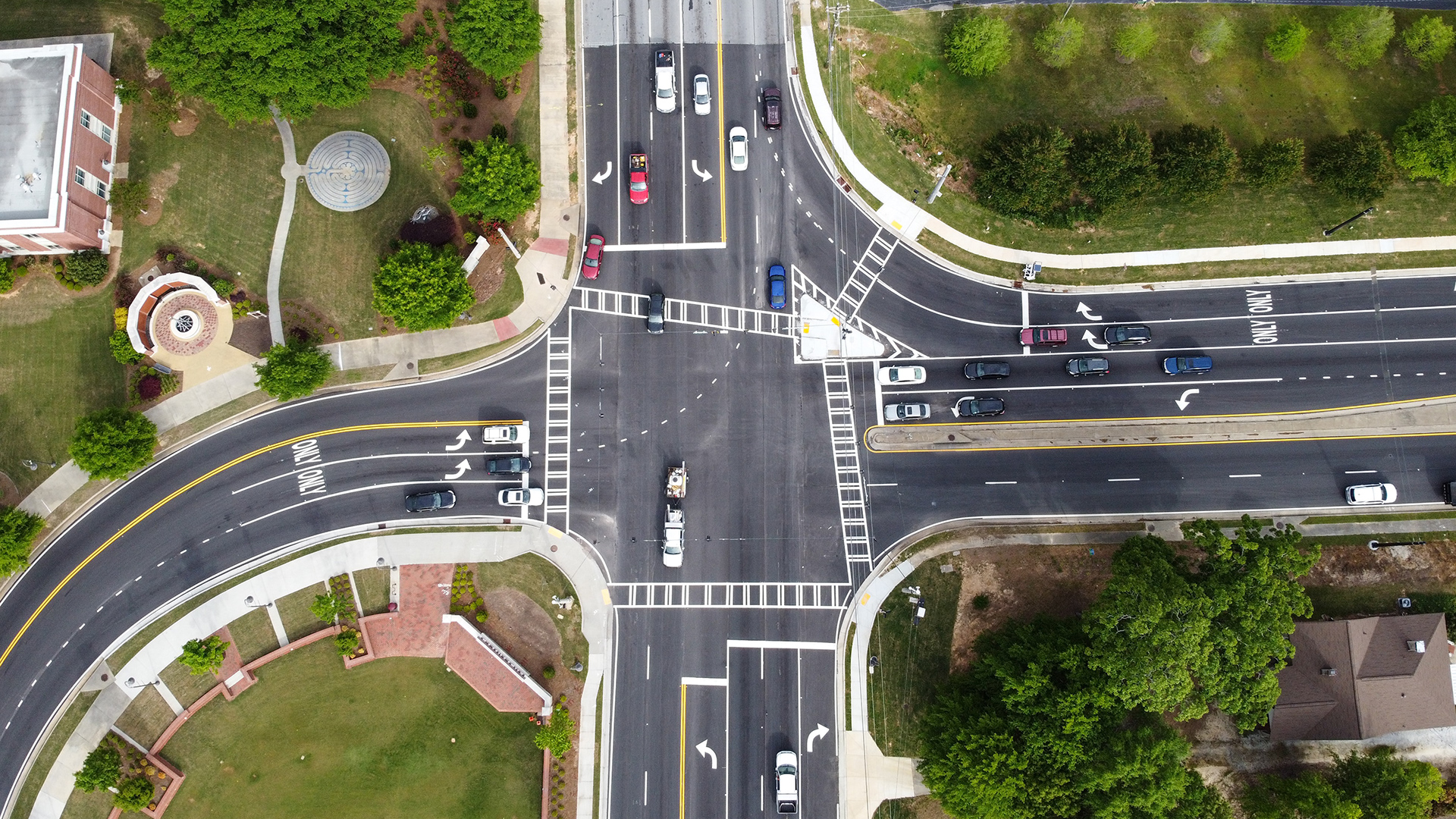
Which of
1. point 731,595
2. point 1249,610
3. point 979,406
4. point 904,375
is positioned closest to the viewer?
point 1249,610

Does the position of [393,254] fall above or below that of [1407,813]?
above

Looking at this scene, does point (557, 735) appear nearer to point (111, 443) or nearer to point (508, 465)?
point (508, 465)

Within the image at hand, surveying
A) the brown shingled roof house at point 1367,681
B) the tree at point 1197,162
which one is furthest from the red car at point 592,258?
the brown shingled roof house at point 1367,681

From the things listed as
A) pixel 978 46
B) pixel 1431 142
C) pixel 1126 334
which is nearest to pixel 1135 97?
pixel 978 46

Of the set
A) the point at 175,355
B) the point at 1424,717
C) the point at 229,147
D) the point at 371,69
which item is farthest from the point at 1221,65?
the point at 175,355

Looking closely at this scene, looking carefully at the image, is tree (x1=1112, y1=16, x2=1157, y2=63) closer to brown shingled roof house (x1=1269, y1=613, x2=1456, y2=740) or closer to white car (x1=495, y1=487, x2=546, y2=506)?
brown shingled roof house (x1=1269, y1=613, x2=1456, y2=740)

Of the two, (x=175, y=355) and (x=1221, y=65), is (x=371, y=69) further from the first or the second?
(x=1221, y=65)

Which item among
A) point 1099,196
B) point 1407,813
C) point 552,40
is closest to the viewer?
point 1407,813
